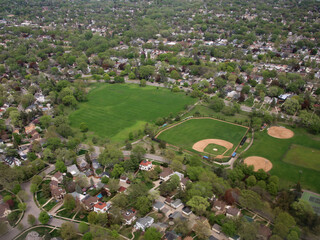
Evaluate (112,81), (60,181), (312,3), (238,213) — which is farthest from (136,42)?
(312,3)

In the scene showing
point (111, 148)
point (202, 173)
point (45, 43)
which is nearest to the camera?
point (202, 173)

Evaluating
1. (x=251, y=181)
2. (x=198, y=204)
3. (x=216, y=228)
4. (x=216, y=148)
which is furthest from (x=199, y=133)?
(x=216, y=228)

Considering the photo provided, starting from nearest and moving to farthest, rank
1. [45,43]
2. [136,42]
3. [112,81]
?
[112,81]
[45,43]
[136,42]

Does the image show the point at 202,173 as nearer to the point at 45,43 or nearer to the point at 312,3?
the point at 45,43

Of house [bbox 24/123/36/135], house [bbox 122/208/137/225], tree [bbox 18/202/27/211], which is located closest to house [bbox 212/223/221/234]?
house [bbox 122/208/137/225]

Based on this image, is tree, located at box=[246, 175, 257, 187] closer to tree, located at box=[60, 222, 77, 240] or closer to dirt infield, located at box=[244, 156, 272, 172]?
dirt infield, located at box=[244, 156, 272, 172]
